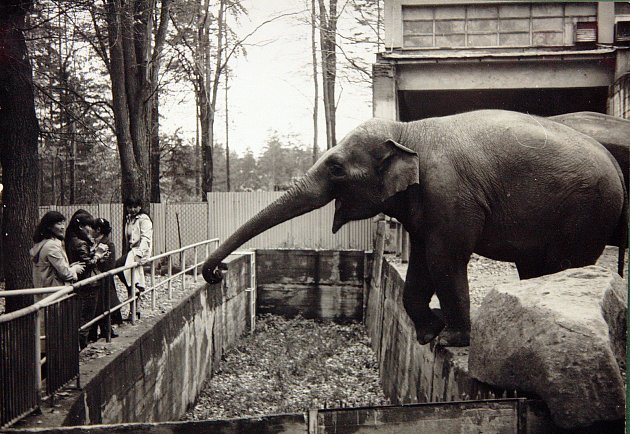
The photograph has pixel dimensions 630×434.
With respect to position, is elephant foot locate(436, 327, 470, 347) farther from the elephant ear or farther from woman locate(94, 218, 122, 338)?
woman locate(94, 218, 122, 338)

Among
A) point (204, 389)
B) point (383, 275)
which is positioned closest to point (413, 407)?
point (204, 389)

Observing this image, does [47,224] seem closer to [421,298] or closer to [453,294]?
[421,298]

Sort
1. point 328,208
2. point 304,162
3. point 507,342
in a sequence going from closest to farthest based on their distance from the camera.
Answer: point 507,342 → point 328,208 → point 304,162

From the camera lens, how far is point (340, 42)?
74.6 ft

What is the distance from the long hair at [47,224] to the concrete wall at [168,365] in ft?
4.45

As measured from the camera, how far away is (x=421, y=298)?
20.4 ft

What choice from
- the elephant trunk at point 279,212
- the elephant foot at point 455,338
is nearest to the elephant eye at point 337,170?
the elephant trunk at point 279,212

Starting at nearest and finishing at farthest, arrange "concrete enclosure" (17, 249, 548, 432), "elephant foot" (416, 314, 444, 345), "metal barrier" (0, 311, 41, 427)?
"concrete enclosure" (17, 249, 548, 432) < "metal barrier" (0, 311, 41, 427) < "elephant foot" (416, 314, 444, 345)

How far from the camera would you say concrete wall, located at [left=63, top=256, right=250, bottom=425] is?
18.1ft

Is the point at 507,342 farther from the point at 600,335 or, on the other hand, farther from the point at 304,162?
the point at 304,162

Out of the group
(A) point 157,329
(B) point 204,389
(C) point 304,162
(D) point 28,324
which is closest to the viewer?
(D) point 28,324

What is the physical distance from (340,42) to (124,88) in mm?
11812

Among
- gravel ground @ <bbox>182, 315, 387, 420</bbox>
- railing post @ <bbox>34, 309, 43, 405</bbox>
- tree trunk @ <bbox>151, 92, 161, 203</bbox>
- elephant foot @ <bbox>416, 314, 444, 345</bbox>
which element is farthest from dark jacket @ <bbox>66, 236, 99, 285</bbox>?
tree trunk @ <bbox>151, 92, 161, 203</bbox>

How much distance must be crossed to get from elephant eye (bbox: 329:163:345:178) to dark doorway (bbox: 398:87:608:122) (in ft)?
31.2
